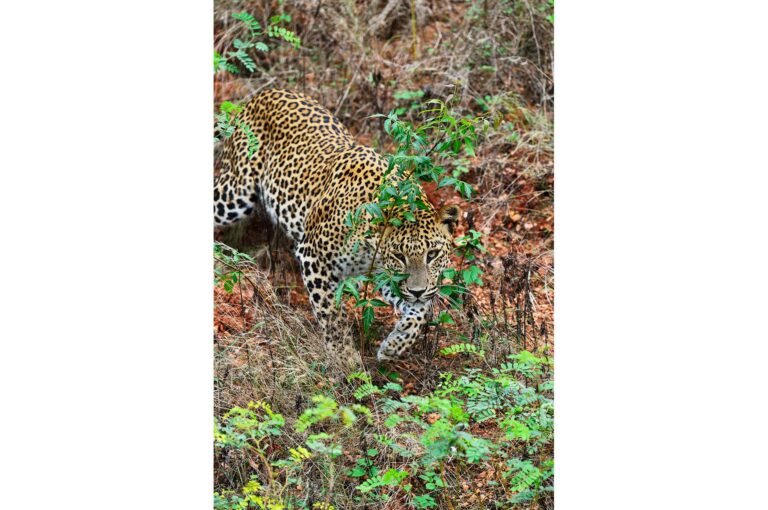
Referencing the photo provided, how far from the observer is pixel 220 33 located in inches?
261

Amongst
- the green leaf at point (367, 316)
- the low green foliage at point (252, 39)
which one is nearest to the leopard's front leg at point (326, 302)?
the green leaf at point (367, 316)

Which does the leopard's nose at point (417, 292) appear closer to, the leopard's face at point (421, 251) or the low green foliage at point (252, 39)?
the leopard's face at point (421, 251)

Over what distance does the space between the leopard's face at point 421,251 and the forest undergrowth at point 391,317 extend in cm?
16

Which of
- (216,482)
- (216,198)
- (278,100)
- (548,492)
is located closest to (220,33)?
(278,100)

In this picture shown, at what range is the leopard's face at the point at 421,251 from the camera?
5.70 metres

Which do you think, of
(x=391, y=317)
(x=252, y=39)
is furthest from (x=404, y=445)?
(x=252, y=39)

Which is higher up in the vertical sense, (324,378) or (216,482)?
(324,378)

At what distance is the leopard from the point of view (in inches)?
228
